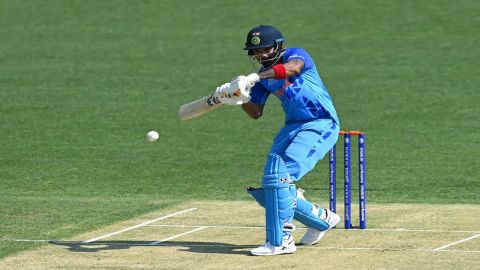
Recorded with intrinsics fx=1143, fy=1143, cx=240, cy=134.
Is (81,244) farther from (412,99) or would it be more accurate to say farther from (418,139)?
(412,99)

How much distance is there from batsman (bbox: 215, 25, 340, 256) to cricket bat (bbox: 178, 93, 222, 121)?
0.49ft

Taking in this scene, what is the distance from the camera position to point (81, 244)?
10641mm

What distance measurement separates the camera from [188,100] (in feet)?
69.8

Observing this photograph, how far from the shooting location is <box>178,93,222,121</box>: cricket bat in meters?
10.1

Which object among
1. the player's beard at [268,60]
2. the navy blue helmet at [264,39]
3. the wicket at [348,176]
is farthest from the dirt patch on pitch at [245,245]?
the navy blue helmet at [264,39]

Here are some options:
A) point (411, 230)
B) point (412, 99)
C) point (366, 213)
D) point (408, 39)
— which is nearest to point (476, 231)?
point (411, 230)

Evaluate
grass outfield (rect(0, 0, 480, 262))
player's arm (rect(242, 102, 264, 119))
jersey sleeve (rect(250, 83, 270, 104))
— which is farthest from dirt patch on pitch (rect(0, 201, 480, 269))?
jersey sleeve (rect(250, 83, 270, 104))

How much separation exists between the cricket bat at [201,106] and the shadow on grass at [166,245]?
46.7 inches

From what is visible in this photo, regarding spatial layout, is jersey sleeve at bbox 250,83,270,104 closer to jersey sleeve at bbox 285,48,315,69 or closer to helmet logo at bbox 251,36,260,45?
jersey sleeve at bbox 285,48,315,69

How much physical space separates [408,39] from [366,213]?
47.5 ft

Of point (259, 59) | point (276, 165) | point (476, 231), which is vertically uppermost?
point (259, 59)

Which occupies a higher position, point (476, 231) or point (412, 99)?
point (412, 99)

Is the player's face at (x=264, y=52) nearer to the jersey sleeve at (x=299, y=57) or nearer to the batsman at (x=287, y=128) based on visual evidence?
the batsman at (x=287, y=128)

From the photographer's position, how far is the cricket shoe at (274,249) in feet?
32.7
